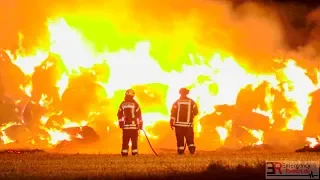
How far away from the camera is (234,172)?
15672 mm

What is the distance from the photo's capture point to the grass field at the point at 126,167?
617 inches

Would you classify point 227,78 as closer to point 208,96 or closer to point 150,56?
point 208,96

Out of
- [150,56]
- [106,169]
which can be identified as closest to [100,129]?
[150,56]

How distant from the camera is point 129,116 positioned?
2502 cm

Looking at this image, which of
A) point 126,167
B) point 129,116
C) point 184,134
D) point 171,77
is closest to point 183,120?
point 184,134

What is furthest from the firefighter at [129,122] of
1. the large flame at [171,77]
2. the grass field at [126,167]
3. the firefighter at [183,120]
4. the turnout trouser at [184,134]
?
the large flame at [171,77]

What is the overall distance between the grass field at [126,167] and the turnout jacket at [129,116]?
239cm

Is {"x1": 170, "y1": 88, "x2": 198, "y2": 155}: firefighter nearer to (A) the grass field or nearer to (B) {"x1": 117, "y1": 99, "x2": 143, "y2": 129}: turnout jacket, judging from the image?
(B) {"x1": 117, "y1": 99, "x2": 143, "y2": 129}: turnout jacket

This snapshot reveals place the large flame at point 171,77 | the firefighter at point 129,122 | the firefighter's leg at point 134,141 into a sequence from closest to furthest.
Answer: the firefighter's leg at point 134,141 < the firefighter at point 129,122 < the large flame at point 171,77

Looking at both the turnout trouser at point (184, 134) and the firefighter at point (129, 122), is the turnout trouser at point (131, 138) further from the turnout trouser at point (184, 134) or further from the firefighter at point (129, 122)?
the turnout trouser at point (184, 134)

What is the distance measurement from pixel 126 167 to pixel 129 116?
6.59m

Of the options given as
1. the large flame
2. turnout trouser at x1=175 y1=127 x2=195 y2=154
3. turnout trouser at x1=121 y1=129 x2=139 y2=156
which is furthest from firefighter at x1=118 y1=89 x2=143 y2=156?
the large flame

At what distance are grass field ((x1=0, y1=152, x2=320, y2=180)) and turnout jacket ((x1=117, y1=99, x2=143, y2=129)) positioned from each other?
94.0 inches

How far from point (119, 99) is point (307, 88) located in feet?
23.6
